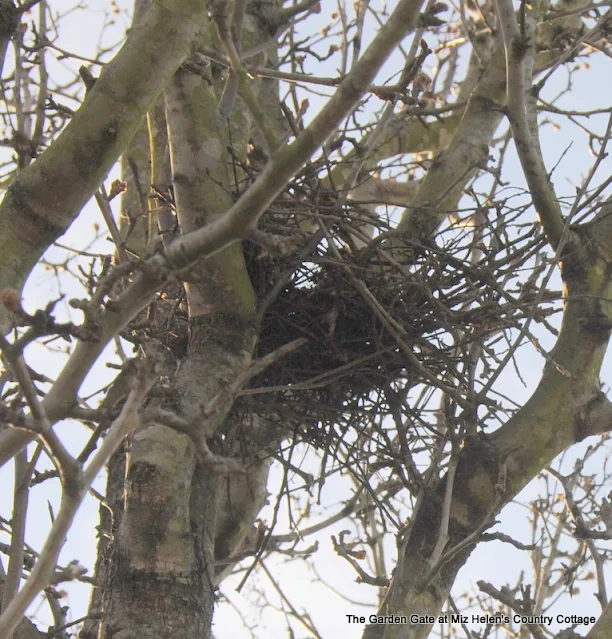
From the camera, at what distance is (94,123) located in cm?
172

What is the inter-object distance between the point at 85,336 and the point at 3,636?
40cm

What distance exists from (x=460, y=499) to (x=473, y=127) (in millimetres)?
1442

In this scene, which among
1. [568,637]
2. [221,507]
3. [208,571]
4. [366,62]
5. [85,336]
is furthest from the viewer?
[221,507]

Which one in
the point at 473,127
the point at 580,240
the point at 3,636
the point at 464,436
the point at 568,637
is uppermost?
the point at 473,127

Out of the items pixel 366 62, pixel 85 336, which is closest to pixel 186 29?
pixel 366 62

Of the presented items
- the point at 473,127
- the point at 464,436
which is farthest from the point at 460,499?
the point at 473,127

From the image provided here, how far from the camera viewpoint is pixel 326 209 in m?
2.26

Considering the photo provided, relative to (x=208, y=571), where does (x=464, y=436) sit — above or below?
above

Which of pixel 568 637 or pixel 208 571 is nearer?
pixel 208 571

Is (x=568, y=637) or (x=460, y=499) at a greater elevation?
(x=460, y=499)

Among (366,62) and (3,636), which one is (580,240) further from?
(3,636)

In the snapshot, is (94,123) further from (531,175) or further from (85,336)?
(531,175)

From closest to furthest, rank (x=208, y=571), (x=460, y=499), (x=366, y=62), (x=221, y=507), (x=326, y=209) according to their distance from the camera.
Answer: (x=366, y=62) < (x=208, y=571) < (x=460, y=499) < (x=326, y=209) < (x=221, y=507)

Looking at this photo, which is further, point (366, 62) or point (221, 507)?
point (221, 507)
